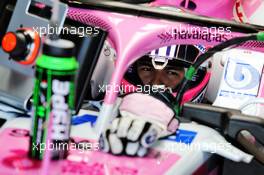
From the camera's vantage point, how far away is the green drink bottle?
625 millimetres

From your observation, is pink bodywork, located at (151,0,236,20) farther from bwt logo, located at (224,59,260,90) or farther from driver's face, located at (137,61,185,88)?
bwt logo, located at (224,59,260,90)

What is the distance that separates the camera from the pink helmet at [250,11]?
1.49m

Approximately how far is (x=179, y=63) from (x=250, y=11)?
46 cm

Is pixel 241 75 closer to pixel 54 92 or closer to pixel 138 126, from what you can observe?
pixel 138 126

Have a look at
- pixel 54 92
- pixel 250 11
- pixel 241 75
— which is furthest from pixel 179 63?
pixel 54 92

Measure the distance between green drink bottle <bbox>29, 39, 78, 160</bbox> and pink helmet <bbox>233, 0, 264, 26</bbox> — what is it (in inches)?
37.8

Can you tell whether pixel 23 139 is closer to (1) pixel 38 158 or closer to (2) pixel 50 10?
(1) pixel 38 158

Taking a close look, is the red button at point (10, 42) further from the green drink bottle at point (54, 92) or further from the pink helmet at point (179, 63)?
the pink helmet at point (179, 63)

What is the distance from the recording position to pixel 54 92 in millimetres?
637

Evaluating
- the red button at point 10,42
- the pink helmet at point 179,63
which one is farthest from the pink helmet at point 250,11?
the red button at point 10,42

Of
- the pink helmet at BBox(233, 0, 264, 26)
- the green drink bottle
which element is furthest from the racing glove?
the pink helmet at BBox(233, 0, 264, 26)

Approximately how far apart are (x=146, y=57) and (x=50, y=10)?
0.37 meters

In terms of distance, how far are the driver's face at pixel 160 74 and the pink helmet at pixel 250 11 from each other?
1.39ft

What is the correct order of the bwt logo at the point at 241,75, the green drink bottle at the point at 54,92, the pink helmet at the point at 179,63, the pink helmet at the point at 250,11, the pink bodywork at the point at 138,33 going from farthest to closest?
1. the pink helmet at the point at 250,11
2. the pink helmet at the point at 179,63
3. the bwt logo at the point at 241,75
4. the pink bodywork at the point at 138,33
5. the green drink bottle at the point at 54,92
